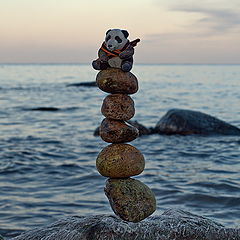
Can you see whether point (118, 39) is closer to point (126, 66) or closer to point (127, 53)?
point (127, 53)

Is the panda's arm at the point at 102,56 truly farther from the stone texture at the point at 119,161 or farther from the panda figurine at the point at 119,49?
the stone texture at the point at 119,161

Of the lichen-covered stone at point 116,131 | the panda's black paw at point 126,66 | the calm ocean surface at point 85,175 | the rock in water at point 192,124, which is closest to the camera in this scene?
the panda's black paw at point 126,66

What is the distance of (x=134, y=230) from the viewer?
5.62 meters

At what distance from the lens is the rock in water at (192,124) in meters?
16.9

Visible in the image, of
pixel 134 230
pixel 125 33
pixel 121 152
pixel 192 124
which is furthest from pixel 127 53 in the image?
pixel 192 124

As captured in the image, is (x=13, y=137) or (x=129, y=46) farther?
(x=13, y=137)

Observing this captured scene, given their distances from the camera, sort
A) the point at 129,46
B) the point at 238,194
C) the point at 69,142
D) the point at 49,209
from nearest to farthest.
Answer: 1. the point at 129,46
2. the point at 49,209
3. the point at 238,194
4. the point at 69,142

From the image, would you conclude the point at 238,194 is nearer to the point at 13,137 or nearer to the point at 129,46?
the point at 129,46

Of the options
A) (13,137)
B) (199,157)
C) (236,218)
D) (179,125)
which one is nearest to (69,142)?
(13,137)

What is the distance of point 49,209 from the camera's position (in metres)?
9.18

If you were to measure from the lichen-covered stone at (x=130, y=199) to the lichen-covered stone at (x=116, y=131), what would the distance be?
1.62ft

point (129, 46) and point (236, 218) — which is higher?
point (129, 46)

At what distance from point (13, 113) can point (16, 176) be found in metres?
14.8

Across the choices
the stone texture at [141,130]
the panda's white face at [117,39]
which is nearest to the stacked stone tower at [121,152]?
the panda's white face at [117,39]
